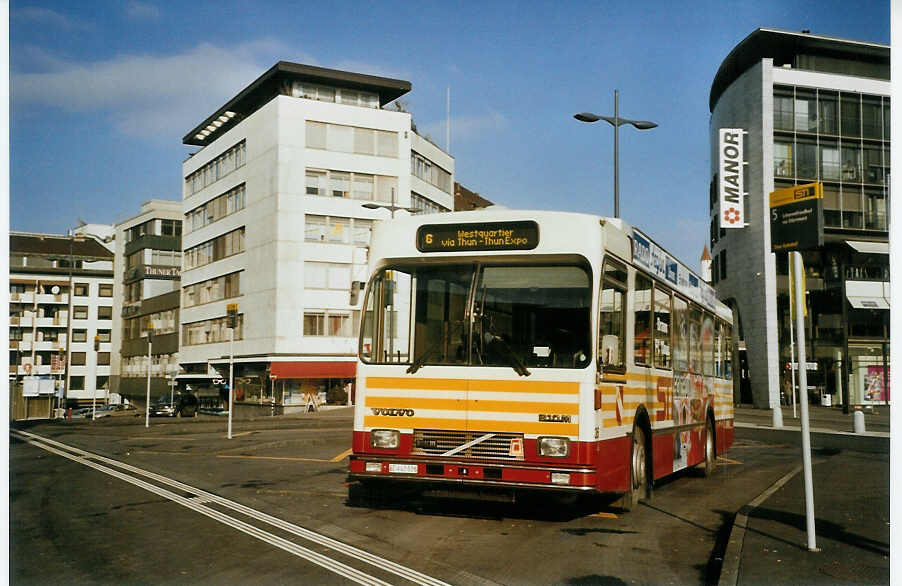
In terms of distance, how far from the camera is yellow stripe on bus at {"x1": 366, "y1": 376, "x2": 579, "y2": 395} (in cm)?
974

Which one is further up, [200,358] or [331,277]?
[331,277]

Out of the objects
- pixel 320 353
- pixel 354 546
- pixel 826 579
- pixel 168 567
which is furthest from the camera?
pixel 320 353

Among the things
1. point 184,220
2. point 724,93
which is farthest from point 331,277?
point 724,93

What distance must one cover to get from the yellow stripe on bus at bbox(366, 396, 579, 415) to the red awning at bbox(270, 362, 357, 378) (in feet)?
167

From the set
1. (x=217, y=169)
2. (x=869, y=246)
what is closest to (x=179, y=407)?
(x=217, y=169)

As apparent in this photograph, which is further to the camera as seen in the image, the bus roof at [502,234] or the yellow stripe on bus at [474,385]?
the bus roof at [502,234]

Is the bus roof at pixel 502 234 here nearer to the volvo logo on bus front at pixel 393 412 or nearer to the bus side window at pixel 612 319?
the bus side window at pixel 612 319

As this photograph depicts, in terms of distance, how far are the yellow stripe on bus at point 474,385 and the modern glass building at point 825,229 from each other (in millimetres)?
27680

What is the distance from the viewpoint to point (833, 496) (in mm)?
12023

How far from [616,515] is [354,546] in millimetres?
3626

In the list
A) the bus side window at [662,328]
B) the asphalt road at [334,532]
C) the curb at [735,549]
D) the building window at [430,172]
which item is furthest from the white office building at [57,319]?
the building window at [430,172]

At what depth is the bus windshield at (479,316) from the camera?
32.5 feet

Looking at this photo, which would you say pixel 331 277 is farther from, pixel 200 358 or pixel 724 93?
pixel 724 93

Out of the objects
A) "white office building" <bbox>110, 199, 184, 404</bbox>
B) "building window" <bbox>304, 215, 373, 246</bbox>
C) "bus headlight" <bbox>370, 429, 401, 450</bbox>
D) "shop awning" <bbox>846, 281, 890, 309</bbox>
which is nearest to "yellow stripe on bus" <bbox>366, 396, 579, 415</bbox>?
"bus headlight" <bbox>370, 429, 401, 450</bbox>
